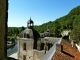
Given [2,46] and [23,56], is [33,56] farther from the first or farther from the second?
[2,46]

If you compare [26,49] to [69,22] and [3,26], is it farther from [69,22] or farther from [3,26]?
[69,22]

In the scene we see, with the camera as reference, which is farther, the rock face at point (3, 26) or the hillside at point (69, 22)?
the hillside at point (69, 22)

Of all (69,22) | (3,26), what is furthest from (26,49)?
(69,22)

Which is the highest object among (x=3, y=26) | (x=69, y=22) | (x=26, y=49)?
(x=69, y=22)

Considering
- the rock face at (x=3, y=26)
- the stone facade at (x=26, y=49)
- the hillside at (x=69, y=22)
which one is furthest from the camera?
the hillside at (x=69, y=22)

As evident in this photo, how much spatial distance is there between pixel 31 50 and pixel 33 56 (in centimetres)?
133

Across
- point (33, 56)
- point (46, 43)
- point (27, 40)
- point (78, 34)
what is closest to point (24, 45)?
point (27, 40)

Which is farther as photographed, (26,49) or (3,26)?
(26,49)

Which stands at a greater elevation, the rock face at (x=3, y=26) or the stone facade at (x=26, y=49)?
the rock face at (x=3, y=26)

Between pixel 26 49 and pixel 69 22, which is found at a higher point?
pixel 69 22

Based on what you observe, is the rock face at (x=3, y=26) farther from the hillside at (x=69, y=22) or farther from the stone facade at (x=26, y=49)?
the hillside at (x=69, y=22)

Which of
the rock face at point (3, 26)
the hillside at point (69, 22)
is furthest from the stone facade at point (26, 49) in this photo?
the hillside at point (69, 22)

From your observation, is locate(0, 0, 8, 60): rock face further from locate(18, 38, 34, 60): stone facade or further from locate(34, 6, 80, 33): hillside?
locate(34, 6, 80, 33): hillside

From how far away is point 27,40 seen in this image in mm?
26078
